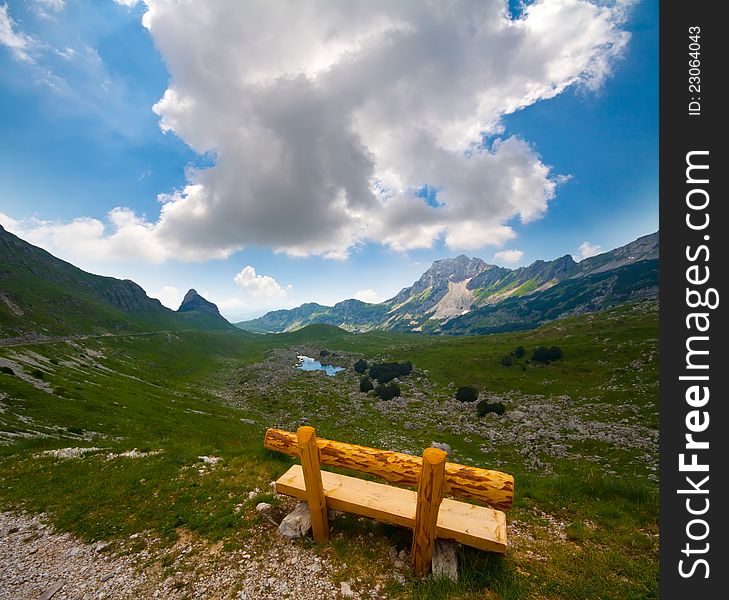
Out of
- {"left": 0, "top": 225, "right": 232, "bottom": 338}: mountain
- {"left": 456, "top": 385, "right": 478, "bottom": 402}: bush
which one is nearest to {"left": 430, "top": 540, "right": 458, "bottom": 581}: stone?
{"left": 456, "top": 385, "right": 478, "bottom": 402}: bush

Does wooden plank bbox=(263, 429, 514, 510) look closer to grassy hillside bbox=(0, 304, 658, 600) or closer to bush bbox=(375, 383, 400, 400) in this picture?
grassy hillside bbox=(0, 304, 658, 600)

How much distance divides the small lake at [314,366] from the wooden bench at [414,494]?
4230 inches

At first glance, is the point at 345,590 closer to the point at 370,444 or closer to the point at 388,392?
the point at 370,444

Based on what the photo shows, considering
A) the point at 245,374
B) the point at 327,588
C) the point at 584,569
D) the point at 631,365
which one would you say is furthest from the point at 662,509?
the point at 245,374

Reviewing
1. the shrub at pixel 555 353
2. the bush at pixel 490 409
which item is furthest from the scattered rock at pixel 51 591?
the shrub at pixel 555 353

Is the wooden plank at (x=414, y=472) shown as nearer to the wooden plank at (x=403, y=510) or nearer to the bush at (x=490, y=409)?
the wooden plank at (x=403, y=510)

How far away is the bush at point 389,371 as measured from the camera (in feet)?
301

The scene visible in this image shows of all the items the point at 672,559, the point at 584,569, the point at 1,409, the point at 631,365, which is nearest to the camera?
the point at 672,559

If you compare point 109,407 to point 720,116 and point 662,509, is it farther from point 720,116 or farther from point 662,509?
point 720,116

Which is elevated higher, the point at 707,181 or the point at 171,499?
the point at 707,181

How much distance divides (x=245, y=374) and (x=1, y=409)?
81.3 meters

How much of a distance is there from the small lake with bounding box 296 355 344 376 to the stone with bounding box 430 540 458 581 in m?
109

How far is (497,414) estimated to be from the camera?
5297 centimetres

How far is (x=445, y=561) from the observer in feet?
24.0
